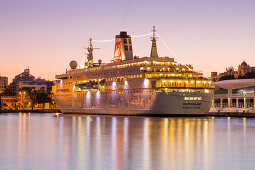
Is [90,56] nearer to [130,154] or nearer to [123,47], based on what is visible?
[123,47]

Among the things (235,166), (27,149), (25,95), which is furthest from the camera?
(25,95)

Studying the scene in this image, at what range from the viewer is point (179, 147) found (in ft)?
105

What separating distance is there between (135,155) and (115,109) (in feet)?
234

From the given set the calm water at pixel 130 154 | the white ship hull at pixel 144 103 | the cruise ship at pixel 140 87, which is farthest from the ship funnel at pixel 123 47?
the calm water at pixel 130 154

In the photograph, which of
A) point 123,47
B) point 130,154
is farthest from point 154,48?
point 130,154

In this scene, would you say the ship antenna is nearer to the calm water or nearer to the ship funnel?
the ship funnel

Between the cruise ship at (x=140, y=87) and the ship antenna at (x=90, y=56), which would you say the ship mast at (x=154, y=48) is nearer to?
the cruise ship at (x=140, y=87)

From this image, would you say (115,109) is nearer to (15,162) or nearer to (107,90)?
(107,90)

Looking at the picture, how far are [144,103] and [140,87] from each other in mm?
3237

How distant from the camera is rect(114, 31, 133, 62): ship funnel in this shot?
10191 centimetres

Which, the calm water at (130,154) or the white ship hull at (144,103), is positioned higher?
the white ship hull at (144,103)

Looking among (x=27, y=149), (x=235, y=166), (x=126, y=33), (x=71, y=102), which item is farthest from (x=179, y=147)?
(x=71, y=102)

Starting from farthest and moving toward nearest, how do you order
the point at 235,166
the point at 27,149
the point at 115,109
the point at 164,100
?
the point at 115,109 → the point at 164,100 → the point at 27,149 → the point at 235,166

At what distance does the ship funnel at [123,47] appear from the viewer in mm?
101906
